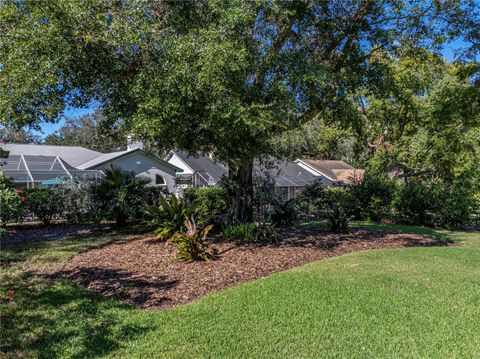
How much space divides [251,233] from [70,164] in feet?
54.0

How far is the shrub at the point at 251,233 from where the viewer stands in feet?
30.5

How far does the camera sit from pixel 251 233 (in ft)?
30.7

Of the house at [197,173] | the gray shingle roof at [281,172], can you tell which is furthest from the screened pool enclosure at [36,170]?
the gray shingle roof at [281,172]

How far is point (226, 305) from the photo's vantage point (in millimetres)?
5062

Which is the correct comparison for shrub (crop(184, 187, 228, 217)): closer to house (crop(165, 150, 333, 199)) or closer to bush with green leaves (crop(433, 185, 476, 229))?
house (crop(165, 150, 333, 199))

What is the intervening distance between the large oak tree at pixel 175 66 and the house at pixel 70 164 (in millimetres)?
8003

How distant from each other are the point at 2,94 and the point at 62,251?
371cm

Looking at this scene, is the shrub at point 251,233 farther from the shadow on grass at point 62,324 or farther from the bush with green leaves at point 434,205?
the bush with green leaves at point 434,205

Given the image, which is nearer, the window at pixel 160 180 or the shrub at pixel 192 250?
the shrub at pixel 192 250

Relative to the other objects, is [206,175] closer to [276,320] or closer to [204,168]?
[204,168]

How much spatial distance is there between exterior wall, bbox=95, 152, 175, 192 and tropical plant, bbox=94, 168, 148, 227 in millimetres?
9151

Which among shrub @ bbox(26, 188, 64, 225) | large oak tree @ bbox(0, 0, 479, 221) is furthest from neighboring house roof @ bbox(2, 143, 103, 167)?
large oak tree @ bbox(0, 0, 479, 221)

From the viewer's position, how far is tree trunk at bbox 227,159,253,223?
11.2 meters

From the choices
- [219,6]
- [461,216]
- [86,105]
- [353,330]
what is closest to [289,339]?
[353,330]
